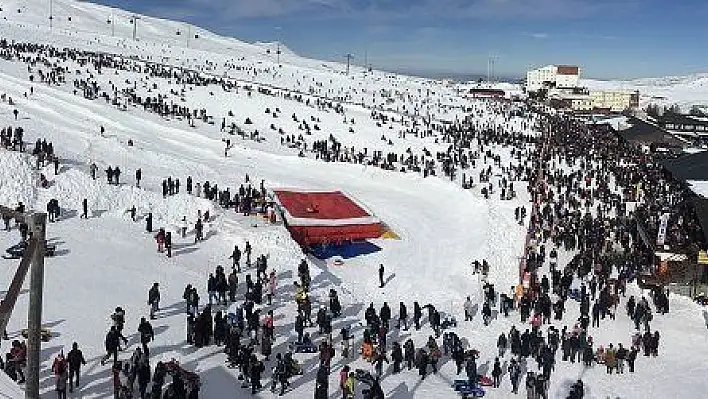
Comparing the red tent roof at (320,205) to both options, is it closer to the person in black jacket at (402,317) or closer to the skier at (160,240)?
the skier at (160,240)

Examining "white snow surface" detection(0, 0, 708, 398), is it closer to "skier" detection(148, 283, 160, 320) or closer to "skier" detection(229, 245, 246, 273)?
"skier" detection(148, 283, 160, 320)

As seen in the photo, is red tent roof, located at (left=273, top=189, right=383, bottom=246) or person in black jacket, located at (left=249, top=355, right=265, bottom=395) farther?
red tent roof, located at (left=273, top=189, right=383, bottom=246)

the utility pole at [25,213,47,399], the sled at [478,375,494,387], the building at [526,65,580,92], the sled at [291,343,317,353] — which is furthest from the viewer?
the building at [526,65,580,92]

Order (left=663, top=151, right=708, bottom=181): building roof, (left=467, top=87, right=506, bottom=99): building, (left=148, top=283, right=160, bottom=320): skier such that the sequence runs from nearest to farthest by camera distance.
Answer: (left=148, top=283, right=160, bottom=320): skier
(left=663, top=151, right=708, bottom=181): building roof
(left=467, top=87, right=506, bottom=99): building

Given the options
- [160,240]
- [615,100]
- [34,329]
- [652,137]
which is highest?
[615,100]

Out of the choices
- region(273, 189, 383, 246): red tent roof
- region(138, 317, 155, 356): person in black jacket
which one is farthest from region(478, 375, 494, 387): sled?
region(273, 189, 383, 246): red tent roof

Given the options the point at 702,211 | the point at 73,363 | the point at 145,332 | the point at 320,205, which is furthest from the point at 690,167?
the point at 73,363

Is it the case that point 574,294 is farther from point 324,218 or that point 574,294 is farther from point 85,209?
point 85,209
